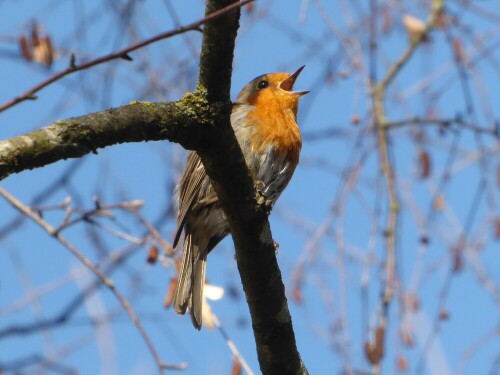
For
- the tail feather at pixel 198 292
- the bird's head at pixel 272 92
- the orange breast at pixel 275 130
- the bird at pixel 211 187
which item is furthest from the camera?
the bird's head at pixel 272 92

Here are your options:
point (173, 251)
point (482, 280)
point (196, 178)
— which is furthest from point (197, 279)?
point (482, 280)

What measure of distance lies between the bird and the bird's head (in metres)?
0.15

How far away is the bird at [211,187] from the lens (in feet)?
13.7

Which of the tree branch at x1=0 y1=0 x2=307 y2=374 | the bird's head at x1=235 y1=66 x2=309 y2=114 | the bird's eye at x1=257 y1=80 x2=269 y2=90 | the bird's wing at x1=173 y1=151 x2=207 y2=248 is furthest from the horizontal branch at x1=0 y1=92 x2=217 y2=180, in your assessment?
the bird's eye at x1=257 y1=80 x2=269 y2=90

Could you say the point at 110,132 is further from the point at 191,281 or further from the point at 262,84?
the point at 262,84

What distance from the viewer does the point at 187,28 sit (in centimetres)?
221

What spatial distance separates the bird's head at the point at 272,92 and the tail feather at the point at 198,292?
92cm

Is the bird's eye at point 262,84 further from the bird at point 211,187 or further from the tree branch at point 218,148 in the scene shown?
the tree branch at point 218,148

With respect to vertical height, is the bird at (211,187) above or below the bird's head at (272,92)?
below

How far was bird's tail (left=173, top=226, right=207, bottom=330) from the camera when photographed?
410 centimetres

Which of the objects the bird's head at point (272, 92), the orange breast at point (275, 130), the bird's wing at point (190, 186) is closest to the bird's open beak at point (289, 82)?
the bird's head at point (272, 92)

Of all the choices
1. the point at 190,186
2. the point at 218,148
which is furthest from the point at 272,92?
the point at 218,148

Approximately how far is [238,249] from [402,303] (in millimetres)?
2129

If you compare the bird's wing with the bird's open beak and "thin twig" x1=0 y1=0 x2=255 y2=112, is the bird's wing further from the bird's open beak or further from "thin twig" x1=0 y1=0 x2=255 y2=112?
"thin twig" x1=0 y1=0 x2=255 y2=112
